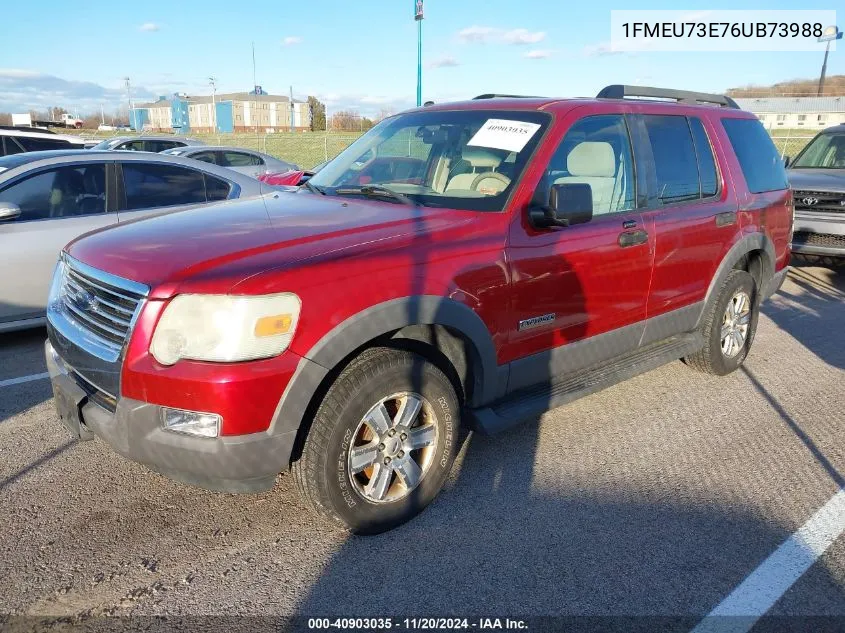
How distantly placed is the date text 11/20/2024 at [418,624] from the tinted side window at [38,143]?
1166 cm

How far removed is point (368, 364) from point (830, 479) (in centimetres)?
265

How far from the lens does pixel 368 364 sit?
291 centimetres

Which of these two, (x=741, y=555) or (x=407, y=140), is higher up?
(x=407, y=140)

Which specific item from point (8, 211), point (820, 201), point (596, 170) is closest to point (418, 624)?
point (596, 170)

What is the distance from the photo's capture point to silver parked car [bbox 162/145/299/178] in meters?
14.1

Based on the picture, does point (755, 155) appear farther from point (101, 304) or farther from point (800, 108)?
point (800, 108)

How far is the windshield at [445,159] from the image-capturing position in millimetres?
3609

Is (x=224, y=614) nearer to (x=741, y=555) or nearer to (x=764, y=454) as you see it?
(x=741, y=555)

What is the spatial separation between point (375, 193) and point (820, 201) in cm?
732

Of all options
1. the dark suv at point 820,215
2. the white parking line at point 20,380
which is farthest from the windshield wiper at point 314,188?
the dark suv at point 820,215

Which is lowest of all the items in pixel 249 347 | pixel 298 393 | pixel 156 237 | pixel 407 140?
pixel 298 393

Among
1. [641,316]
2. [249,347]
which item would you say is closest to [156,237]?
[249,347]

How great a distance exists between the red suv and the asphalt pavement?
337mm

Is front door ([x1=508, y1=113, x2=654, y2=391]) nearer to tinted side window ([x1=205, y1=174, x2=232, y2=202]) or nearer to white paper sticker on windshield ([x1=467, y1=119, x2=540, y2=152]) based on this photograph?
white paper sticker on windshield ([x1=467, y1=119, x2=540, y2=152])
